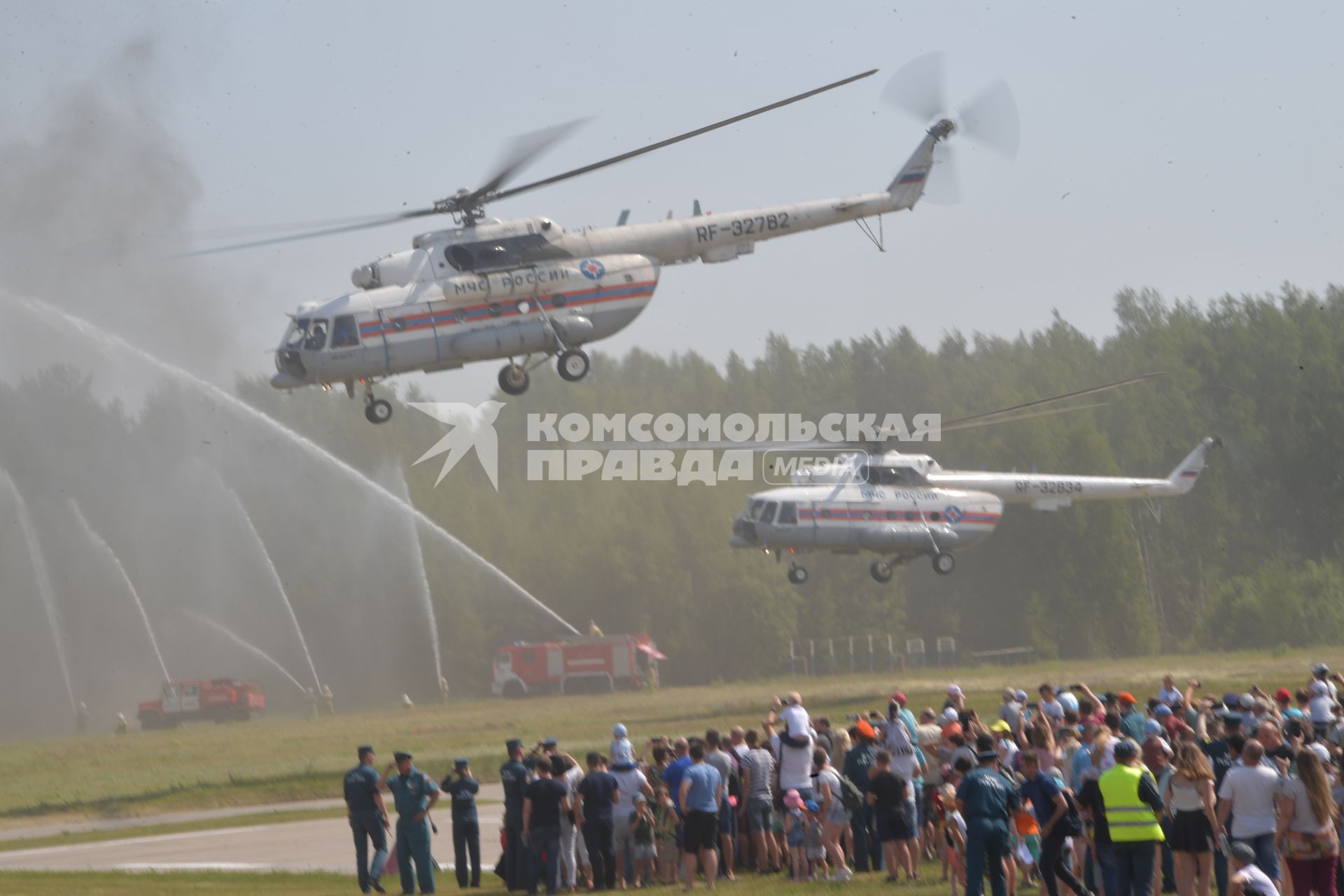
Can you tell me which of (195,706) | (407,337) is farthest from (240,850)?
(195,706)

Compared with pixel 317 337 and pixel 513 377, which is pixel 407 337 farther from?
pixel 513 377

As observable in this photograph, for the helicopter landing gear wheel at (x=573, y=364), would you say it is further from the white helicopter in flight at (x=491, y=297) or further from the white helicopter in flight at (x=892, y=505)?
the white helicopter in flight at (x=892, y=505)

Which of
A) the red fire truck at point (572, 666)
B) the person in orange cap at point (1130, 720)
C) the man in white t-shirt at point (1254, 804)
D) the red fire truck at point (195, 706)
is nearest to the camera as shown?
the man in white t-shirt at point (1254, 804)

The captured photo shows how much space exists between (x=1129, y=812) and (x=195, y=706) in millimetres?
51060

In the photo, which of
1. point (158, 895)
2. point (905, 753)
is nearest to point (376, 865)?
point (158, 895)

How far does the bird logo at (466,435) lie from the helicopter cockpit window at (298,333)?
56637mm

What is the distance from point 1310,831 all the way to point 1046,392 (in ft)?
248

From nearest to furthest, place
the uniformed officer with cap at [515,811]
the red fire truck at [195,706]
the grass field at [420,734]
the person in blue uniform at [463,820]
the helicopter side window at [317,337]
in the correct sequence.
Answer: the uniformed officer with cap at [515,811] < the person in blue uniform at [463,820] < the helicopter side window at [317,337] < the grass field at [420,734] < the red fire truck at [195,706]

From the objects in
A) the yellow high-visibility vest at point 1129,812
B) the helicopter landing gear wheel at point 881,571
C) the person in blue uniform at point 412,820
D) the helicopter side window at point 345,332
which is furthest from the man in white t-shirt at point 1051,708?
the helicopter landing gear wheel at point 881,571

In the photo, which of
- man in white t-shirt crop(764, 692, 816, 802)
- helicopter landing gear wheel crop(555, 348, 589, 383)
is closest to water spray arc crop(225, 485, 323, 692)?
helicopter landing gear wheel crop(555, 348, 589, 383)

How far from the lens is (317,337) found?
28.0 meters

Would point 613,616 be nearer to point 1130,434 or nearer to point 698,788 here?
point 1130,434

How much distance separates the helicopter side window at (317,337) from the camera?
28.0 m

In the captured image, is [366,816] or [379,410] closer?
[366,816]
